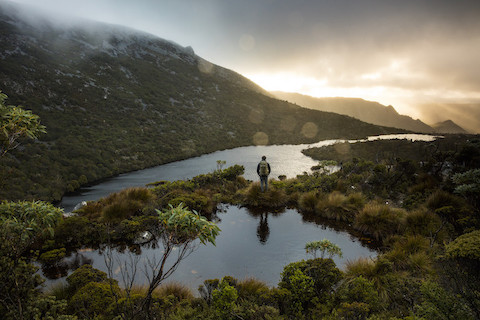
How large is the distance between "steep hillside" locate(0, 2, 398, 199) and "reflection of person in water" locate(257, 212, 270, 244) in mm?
7719

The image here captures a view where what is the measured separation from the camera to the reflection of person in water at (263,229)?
28.4 feet

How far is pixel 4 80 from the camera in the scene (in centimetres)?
2366

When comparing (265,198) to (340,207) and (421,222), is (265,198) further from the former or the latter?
(421,222)

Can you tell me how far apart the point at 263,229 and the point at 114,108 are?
31.9 m

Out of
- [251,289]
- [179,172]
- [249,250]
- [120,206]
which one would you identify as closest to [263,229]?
[249,250]

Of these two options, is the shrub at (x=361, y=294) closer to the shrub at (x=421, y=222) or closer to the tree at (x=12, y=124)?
the shrub at (x=421, y=222)

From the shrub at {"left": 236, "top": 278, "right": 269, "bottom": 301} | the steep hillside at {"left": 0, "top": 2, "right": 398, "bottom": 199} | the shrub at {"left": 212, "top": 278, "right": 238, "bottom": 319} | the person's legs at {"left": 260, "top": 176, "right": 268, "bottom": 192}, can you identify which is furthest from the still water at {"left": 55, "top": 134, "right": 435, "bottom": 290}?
the steep hillside at {"left": 0, "top": 2, "right": 398, "bottom": 199}

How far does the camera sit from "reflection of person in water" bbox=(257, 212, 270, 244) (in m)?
8.66

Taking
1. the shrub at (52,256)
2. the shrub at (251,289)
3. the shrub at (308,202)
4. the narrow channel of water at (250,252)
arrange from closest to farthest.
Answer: the shrub at (251,289) → the narrow channel of water at (250,252) → the shrub at (52,256) → the shrub at (308,202)

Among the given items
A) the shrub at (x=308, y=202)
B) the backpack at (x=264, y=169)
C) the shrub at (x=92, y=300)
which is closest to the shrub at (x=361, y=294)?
the shrub at (x=92, y=300)

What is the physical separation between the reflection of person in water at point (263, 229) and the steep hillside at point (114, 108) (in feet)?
25.3

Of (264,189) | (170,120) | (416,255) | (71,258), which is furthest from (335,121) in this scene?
(71,258)

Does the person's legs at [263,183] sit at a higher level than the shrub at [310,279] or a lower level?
higher

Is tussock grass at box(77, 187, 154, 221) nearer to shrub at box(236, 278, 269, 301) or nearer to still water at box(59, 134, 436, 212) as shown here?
still water at box(59, 134, 436, 212)
